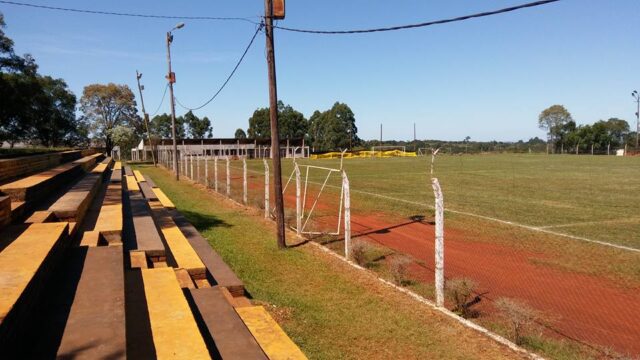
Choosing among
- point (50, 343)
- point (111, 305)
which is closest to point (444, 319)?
point (111, 305)

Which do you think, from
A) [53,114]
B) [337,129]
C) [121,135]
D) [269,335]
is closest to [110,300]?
[269,335]

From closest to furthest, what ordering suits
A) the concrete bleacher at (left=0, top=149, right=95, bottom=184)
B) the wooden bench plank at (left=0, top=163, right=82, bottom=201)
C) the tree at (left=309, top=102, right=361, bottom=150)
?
1. the wooden bench plank at (left=0, top=163, right=82, bottom=201)
2. the concrete bleacher at (left=0, top=149, right=95, bottom=184)
3. the tree at (left=309, top=102, right=361, bottom=150)

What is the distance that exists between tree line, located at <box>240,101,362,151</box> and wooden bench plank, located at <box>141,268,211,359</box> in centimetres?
10746

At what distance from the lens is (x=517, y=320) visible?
17.8 feet

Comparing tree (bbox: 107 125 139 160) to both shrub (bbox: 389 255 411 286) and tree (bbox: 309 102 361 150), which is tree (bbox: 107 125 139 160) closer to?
tree (bbox: 309 102 361 150)

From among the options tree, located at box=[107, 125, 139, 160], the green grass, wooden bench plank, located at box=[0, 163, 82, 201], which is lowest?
the green grass

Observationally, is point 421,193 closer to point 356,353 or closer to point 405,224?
point 405,224

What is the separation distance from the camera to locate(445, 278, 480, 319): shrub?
21.5 feet

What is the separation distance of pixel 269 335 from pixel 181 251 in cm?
329

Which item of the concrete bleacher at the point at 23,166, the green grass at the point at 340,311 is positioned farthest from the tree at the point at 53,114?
the green grass at the point at 340,311

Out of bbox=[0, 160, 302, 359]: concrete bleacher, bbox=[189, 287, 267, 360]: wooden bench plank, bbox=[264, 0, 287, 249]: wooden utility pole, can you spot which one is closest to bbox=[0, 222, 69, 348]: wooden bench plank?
bbox=[0, 160, 302, 359]: concrete bleacher

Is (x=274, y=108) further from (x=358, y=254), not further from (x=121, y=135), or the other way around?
(x=121, y=135)

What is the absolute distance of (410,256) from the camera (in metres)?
9.68

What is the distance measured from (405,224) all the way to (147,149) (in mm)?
71990
